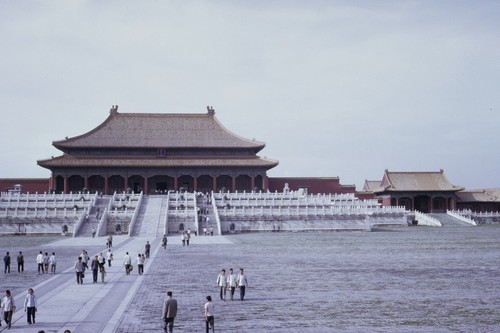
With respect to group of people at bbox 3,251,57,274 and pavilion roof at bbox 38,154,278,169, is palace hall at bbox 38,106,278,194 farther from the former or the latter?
group of people at bbox 3,251,57,274

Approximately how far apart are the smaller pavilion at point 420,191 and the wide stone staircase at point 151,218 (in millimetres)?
38099

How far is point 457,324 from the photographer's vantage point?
1473 centimetres

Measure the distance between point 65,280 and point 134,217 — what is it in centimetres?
2984

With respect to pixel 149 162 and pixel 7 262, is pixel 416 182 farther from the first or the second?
pixel 7 262

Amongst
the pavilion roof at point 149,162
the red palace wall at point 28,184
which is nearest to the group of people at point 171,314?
the pavilion roof at point 149,162

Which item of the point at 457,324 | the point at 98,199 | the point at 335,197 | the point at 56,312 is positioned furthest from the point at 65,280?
the point at 335,197

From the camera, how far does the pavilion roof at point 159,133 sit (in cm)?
7819

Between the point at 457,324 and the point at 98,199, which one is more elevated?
the point at 98,199

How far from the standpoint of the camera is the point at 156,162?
248 ft

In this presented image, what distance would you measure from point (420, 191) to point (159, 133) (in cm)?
3748

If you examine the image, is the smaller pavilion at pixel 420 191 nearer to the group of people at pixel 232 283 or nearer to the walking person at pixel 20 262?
the walking person at pixel 20 262

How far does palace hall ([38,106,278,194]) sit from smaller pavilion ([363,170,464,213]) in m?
20.6

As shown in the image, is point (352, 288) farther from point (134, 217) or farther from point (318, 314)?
point (134, 217)

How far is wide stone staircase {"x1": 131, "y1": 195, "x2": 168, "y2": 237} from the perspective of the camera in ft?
167
